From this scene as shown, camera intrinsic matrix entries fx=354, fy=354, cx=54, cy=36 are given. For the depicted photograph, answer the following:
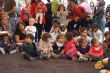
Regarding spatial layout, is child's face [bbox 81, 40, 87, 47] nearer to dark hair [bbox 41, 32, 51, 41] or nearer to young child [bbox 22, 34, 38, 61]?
dark hair [bbox 41, 32, 51, 41]

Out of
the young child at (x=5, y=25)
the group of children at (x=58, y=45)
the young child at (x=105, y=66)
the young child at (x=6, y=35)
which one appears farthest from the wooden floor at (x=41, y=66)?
the young child at (x=5, y=25)

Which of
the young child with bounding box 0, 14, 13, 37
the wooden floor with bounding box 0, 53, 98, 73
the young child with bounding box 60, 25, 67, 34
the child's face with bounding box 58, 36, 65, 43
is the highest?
the young child with bounding box 0, 14, 13, 37

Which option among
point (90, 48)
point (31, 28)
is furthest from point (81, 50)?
point (31, 28)

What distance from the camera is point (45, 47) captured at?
10.7 meters

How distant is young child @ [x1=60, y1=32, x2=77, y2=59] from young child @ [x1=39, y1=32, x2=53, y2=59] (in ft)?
1.48

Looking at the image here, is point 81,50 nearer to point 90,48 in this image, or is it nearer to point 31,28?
point 90,48

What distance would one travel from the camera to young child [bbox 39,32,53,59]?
1046 centimetres

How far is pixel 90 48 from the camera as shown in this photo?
34.7 feet

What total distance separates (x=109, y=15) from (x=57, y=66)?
207 inches

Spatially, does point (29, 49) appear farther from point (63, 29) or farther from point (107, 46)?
point (107, 46)

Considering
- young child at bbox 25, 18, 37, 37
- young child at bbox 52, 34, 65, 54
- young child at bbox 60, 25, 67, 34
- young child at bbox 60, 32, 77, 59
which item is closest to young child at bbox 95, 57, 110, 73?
young child at bbox 60, 32, 77, 59

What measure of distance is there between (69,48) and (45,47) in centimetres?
73

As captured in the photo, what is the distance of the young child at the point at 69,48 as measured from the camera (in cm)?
1064

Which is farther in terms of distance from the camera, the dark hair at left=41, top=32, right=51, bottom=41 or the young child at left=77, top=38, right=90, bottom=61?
the dark hair at left=41, top=32, right=51, bottom=41
